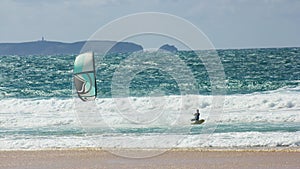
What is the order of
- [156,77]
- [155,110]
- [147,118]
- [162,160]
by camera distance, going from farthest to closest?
[156,77]
[155,110]
[147,118]
[162,160]

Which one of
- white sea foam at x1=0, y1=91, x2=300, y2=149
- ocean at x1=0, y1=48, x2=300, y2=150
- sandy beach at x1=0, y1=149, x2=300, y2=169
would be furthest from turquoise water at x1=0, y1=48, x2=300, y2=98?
sandy beach at x1=0, y1=149, x2=300, y2=169

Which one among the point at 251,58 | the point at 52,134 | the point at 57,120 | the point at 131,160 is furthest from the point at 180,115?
the point at 251,58

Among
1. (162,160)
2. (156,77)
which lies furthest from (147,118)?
(156,77)

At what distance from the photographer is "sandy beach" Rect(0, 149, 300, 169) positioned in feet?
42.6

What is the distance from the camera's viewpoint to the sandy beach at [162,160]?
13.0 metres

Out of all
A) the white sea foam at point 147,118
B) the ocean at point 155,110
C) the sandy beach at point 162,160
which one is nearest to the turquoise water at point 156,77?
the ocean at point 155,110

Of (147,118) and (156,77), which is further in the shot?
(156,77)

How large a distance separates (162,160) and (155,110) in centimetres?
1119

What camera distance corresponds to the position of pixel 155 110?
25.0 meters

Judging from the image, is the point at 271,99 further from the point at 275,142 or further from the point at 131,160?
the point at 131,160

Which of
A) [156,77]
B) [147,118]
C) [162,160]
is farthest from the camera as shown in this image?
[156,77]

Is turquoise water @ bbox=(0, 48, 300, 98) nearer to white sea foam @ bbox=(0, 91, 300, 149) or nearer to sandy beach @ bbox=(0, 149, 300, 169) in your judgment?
white sea foam @ bbox=(0, 91, 300, 149)

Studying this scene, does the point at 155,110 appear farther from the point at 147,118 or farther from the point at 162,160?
the point at 162,160

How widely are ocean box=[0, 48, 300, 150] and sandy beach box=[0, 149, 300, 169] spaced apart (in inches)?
55.2
